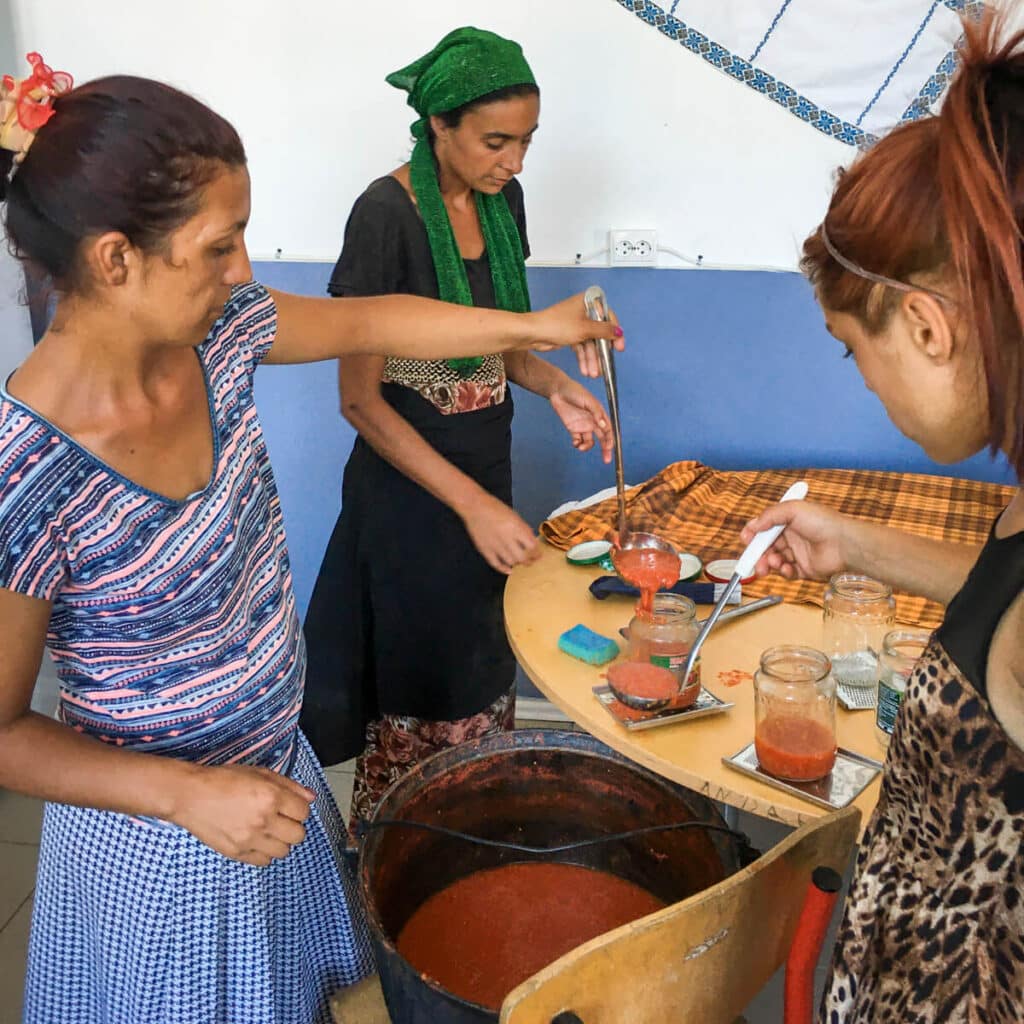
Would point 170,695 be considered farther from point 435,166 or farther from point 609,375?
point 435,166

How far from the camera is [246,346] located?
3.96ft

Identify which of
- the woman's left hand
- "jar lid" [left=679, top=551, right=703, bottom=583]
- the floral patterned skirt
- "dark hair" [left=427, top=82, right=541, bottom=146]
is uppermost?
"dark hair" [left=427, top=82, right=541, bottom=146]

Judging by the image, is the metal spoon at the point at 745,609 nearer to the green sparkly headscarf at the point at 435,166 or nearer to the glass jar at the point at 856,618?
the glass jar at the point at 856,618

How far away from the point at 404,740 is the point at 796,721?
98 centimetres

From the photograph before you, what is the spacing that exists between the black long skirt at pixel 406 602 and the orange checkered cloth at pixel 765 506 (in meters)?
0.18

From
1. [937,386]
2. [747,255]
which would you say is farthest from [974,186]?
[747,255]

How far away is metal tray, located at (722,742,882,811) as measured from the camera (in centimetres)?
107

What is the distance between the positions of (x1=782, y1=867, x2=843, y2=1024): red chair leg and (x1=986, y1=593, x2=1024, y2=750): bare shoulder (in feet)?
0.68

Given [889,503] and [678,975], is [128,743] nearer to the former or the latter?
[678,975]

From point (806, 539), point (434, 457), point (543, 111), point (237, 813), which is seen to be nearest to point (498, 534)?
point (434, 457)

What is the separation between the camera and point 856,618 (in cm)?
134

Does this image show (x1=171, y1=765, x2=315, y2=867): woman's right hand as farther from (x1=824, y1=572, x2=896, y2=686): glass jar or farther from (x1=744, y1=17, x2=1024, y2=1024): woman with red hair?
(x1=824, y1=572, x2=896, y2=686): glass jar

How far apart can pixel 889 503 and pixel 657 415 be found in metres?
0.63

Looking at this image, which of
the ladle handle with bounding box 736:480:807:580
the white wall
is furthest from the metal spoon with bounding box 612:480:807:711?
the white wall
